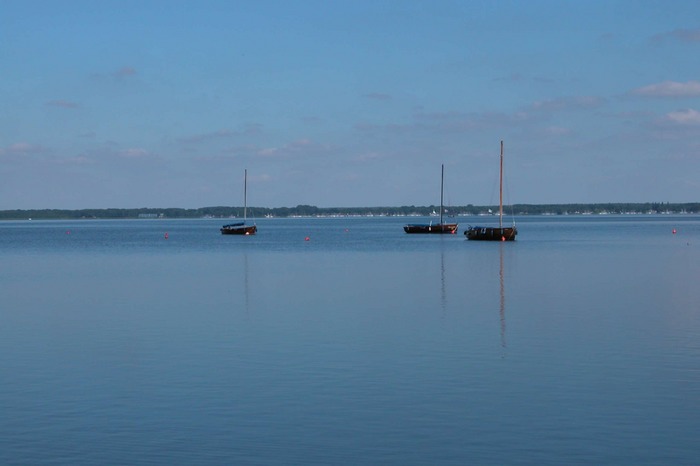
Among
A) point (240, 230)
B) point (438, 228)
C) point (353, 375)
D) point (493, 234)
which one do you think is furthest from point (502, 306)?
point (240, 230)

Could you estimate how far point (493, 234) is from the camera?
113 m

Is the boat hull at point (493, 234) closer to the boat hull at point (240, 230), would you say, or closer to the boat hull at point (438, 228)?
the boat hull at point (438, 228)

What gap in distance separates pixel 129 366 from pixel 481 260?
168ft

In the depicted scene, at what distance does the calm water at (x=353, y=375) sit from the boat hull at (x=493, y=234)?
64889mm

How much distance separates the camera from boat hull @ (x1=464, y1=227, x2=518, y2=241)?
112 m

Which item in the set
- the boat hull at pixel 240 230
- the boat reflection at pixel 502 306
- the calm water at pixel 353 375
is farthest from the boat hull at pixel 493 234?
the calm water at pixel 353 375

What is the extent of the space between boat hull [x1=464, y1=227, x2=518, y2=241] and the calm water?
64.9 metres

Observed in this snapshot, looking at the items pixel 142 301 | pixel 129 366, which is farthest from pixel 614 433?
A: pixel 142 301

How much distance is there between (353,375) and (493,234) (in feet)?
304

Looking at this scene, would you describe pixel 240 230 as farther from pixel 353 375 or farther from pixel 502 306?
pixel 353 375

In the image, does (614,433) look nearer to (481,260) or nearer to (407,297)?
(407,297)

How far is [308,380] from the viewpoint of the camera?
22062 mm

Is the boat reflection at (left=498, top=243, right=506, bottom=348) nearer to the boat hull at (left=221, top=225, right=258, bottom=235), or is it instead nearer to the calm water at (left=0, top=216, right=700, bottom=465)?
the calm water at (left=0, top=216, right=700, bottom=465)

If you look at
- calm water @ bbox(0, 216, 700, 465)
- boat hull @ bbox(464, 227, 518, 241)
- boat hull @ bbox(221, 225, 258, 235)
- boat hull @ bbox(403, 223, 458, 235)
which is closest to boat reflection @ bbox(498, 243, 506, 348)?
calm water @ bbox(0, 216, 700, 465)
